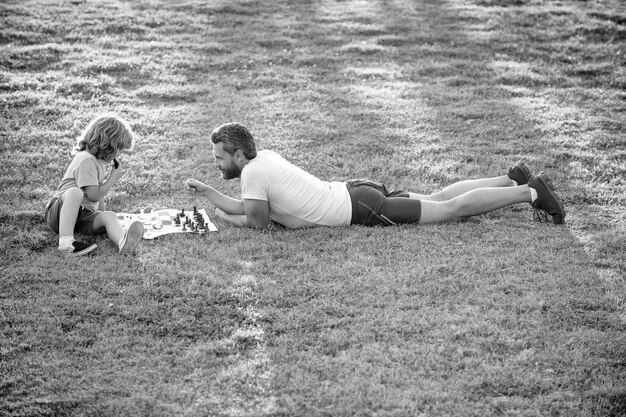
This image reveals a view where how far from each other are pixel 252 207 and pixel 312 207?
0.62 metres

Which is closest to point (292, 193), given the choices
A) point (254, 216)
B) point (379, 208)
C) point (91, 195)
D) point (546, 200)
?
point (254, 216)

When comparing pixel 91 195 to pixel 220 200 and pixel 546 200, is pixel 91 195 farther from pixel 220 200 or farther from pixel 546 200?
pixel 546 200

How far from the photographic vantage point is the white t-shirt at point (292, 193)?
280 inches

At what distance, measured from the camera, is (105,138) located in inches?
275

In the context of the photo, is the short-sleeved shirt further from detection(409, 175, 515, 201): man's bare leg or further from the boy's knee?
detection(409, 175, 515, 201): man's bare leg

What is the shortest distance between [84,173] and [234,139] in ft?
4.95

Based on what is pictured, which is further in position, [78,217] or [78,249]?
[78,217]

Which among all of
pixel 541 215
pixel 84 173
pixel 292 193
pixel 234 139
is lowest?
pixel 541 215

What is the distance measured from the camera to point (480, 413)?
15.3 ft

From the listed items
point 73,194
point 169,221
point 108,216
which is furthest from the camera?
point 169,221

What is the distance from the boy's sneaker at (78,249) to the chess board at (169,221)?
0.45 meters

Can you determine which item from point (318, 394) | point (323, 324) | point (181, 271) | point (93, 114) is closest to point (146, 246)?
point (181, 271)

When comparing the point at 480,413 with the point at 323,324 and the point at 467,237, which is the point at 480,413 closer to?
the point at 323,324

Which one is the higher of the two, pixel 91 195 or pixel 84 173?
pixel 84 173
